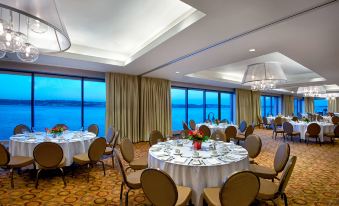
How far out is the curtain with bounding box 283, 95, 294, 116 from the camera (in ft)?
56.2

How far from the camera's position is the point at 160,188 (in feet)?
6.46

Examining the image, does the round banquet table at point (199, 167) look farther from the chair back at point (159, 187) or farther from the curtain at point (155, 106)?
the curtain at point (155, 106)

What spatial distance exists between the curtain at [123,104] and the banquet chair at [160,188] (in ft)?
17.3

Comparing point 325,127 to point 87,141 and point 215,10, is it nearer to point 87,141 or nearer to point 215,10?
point 215,10

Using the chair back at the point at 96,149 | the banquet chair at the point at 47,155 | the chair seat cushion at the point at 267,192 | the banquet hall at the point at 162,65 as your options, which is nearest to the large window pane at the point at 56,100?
the banquet hall at the point at 162,65

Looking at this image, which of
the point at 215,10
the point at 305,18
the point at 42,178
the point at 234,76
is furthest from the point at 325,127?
the point at 42,178

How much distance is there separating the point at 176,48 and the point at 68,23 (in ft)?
7.51

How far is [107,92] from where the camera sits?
7.10 meters

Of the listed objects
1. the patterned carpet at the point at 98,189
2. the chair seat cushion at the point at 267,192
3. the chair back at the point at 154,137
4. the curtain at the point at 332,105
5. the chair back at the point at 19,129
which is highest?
the curtain at the point at 332,105

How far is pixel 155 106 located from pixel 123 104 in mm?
1601

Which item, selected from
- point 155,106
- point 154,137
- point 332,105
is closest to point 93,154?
point 154,137

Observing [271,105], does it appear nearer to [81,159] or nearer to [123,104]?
[123,104]

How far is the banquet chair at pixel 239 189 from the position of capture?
1864mm

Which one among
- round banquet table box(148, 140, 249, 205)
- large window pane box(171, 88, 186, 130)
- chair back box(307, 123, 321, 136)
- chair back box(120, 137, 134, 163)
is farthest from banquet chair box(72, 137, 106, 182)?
chair back box(307, 123, 321, 136)
